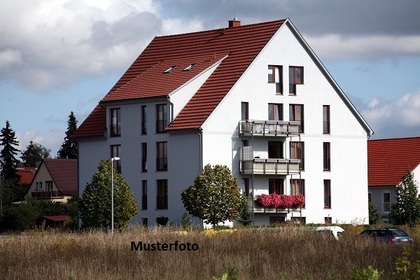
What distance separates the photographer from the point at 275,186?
7475 centimetres

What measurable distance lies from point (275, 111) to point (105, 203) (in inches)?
535

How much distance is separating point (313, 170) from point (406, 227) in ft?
47.8

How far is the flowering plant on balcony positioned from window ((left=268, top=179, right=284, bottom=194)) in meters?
1.17

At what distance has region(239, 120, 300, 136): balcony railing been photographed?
72875 mm

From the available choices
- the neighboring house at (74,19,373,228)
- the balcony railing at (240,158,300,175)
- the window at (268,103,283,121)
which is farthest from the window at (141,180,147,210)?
the window at (268,103,283,121)

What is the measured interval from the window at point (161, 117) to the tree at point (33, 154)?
365 feet

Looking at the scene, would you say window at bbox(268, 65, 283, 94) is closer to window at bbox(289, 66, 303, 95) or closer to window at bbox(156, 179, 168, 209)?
window at bbox(289, 66, 303, 95)

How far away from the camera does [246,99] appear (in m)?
73.4

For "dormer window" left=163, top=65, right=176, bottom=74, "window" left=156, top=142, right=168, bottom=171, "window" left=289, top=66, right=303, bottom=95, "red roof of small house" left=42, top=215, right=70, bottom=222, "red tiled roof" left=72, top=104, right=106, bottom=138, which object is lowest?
"red roof of small house" left=42, top=215, right=70, bottom=222

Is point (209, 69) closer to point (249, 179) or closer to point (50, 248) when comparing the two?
point (249, 179)

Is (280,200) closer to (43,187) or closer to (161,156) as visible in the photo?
(161,156)

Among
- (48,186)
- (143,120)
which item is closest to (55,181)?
(48,186)

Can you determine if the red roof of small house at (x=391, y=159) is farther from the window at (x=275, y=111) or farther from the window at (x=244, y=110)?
the window at (x=244, y=110)

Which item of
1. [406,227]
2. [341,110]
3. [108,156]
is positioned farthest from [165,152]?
[406,227]
